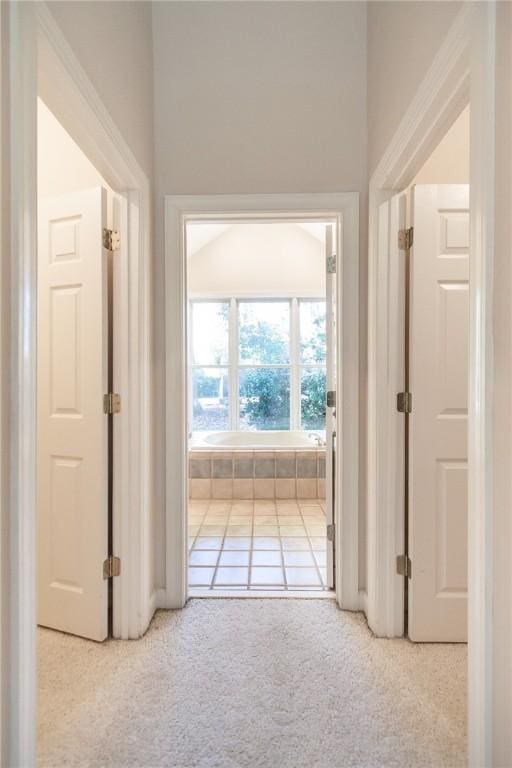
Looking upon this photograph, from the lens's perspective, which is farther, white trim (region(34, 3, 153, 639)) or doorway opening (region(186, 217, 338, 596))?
doorway opening (region(186, 217, 338, 596))

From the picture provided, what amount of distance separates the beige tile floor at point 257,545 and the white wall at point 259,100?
0.75m

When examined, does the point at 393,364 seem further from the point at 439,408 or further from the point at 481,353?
the point at 481,353

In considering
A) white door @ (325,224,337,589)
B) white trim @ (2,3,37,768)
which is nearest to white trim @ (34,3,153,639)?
white trim @ (2,3,37,768)

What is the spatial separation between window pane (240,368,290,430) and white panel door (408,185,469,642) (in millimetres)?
3220

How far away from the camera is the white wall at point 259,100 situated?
1879mm

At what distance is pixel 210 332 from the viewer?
4.88 metres

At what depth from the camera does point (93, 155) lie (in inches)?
56.6

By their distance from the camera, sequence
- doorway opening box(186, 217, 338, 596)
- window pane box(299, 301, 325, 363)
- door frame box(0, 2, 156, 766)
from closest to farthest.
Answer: door frame box(0, 2, 156, 766), doorway opening box(186, 217, 338, 596), window pane box(299, 301, 325, 363)

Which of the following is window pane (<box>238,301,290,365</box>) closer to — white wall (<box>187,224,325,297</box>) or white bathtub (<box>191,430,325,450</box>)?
white wall (<box>187,224,325,297</box>)

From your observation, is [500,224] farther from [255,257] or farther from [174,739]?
[255,257]

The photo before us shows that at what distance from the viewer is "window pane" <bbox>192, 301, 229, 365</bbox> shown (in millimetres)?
4852

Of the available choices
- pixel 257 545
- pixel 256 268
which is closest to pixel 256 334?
pixel 256 268

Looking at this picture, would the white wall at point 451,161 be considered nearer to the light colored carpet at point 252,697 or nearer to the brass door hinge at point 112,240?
the brass door hinge at point 112,240

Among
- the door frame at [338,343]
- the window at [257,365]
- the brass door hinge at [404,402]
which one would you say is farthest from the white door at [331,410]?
the window at [257,365]
